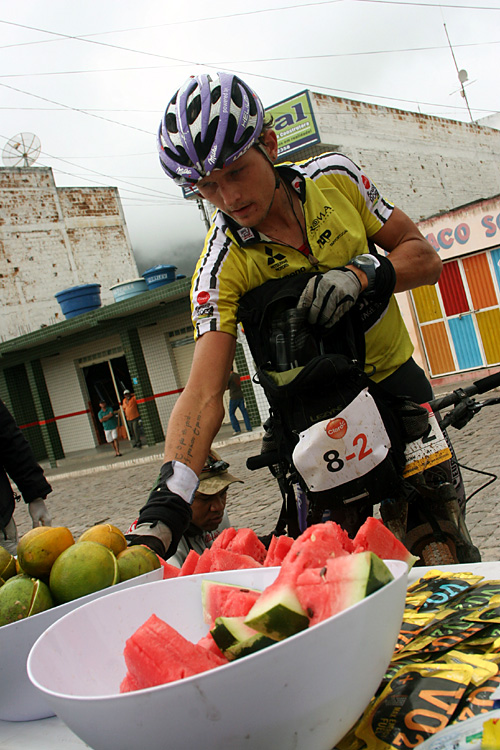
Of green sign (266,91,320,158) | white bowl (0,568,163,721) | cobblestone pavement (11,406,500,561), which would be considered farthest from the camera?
green sign (266,91,320,158)

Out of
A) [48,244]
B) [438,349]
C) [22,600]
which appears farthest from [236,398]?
[48,244]

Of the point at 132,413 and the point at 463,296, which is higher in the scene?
the point at 463,296

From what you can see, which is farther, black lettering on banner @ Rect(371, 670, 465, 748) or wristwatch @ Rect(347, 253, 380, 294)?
wristwatch @ Rect(347, 253, 380, 294)

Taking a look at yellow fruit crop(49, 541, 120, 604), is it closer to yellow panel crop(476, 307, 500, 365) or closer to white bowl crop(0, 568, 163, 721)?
white bowl crop(0, 568, 163, 721)

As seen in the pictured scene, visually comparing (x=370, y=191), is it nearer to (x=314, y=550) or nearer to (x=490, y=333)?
(x=314, y=550)

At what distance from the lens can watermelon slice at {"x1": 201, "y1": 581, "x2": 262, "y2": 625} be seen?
1.04 metres

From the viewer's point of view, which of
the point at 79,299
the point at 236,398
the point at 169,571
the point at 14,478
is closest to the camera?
the point at 169,571

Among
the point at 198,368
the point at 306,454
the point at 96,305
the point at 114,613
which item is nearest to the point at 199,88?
the point at 198,368

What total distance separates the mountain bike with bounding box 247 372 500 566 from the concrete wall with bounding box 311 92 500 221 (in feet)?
53.8

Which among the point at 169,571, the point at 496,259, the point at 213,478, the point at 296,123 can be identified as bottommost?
the point at 213,478

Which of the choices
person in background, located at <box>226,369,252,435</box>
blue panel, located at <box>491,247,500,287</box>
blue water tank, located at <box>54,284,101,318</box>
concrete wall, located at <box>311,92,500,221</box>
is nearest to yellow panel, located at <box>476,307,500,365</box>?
blue panel, located at <box>491,247,500,287</box>

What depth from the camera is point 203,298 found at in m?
2.12

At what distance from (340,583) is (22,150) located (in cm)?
2810

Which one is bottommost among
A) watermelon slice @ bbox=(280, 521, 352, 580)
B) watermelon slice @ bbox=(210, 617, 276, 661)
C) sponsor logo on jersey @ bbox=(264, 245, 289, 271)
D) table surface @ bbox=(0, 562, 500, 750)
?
table surface @ bbox=(0, 562, 500, 750)
